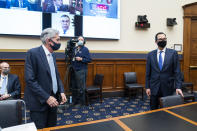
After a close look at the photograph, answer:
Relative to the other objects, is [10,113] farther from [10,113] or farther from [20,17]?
[20,17]

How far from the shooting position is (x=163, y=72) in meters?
2.56

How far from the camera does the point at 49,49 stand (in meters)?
1.91

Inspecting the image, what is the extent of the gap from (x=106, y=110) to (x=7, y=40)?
2.98 meters

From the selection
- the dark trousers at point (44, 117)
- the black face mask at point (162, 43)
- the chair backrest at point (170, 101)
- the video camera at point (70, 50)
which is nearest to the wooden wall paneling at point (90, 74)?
the video camera at point (70, 50)

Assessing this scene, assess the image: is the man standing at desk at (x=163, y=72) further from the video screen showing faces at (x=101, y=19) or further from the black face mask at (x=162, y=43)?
the video screen showing faces at (x=101, y=19)

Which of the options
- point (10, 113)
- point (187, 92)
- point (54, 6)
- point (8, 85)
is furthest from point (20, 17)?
point (187, 92)

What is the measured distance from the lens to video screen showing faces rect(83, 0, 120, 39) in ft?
15.6

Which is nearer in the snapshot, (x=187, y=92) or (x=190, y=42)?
(x=187, y=92)

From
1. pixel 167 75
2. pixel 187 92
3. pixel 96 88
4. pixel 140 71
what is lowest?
pixel 187 92

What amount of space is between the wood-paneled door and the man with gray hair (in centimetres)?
531

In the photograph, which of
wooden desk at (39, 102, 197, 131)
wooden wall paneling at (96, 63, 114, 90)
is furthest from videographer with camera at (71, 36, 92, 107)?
wooden desk at (39, 102, 197, 131)

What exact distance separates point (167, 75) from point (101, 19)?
2.95 m

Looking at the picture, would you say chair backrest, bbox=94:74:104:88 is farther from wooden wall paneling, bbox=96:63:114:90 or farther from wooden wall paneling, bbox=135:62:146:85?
wooden wall paneling, bbox=135:62:146:85

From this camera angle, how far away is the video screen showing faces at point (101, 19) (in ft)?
15.6
